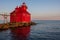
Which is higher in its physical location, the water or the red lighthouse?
the red lighthouse

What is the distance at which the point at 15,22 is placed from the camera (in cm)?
6131

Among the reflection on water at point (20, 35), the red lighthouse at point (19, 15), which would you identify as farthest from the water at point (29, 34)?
the red lighthouse at point (19, 15)

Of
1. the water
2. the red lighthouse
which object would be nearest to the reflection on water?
the water

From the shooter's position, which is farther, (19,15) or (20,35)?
(19,15)

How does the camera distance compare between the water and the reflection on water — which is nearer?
the reflection on water

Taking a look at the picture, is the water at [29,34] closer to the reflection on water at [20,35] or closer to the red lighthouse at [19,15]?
the reflection on water at [20,35]

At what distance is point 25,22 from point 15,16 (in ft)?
14.0

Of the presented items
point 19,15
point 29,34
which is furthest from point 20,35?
point 19,15

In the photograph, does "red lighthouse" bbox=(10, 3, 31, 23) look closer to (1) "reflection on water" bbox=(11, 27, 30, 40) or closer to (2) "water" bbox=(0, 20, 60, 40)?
(2) "water" bbox=(0, 20, 60, 40)

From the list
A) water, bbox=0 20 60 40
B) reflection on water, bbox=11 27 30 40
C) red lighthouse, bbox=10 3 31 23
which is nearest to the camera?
reflection on water, bbox=11 27 30 40

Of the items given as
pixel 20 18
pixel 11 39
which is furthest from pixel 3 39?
pixel 20 18

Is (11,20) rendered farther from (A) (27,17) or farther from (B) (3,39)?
(B) (3,39)

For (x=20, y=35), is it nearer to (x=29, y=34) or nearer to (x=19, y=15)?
(x=29, y=34)

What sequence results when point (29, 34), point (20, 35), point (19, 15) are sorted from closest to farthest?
point (20, 35), point (29, 34), point (19, 15)
